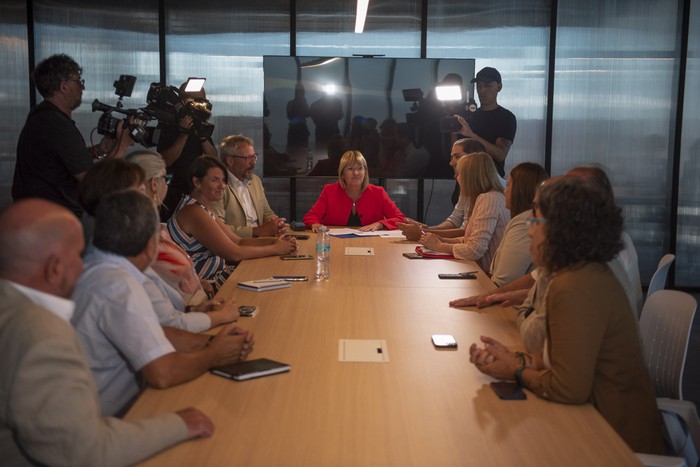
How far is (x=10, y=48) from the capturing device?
7.22m

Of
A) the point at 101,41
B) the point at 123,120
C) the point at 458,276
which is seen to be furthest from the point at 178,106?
the point at 458,276

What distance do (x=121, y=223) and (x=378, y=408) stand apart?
888 millimetres

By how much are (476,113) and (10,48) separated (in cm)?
435

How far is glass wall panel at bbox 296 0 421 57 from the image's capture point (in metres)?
7.43

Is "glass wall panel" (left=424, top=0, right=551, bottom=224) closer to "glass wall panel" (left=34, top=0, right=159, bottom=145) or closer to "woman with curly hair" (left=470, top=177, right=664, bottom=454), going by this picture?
"glass wall panel" (left=34, top=0, right=159, bottom=145)

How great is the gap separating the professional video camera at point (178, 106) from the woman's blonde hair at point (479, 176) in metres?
A: 2.23

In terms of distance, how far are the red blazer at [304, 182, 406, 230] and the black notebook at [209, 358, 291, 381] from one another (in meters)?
3.99

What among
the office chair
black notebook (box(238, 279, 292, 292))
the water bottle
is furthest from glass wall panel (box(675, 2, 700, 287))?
black notebook (box(238, 279, 292, 292))

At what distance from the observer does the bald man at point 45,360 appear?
1.54 metres

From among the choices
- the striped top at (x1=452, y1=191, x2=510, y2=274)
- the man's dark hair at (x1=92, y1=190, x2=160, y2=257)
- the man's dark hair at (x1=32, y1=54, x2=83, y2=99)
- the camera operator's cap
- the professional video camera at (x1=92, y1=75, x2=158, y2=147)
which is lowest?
the striped top at (x1=452, y1=191, x2=510, y2=274)

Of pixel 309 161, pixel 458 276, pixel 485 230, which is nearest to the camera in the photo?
pixel 458 276

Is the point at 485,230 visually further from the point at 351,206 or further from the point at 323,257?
the point at 351,206

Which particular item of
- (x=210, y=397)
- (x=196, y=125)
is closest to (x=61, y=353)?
(x=210, y=397)

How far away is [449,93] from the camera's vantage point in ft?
23.3
